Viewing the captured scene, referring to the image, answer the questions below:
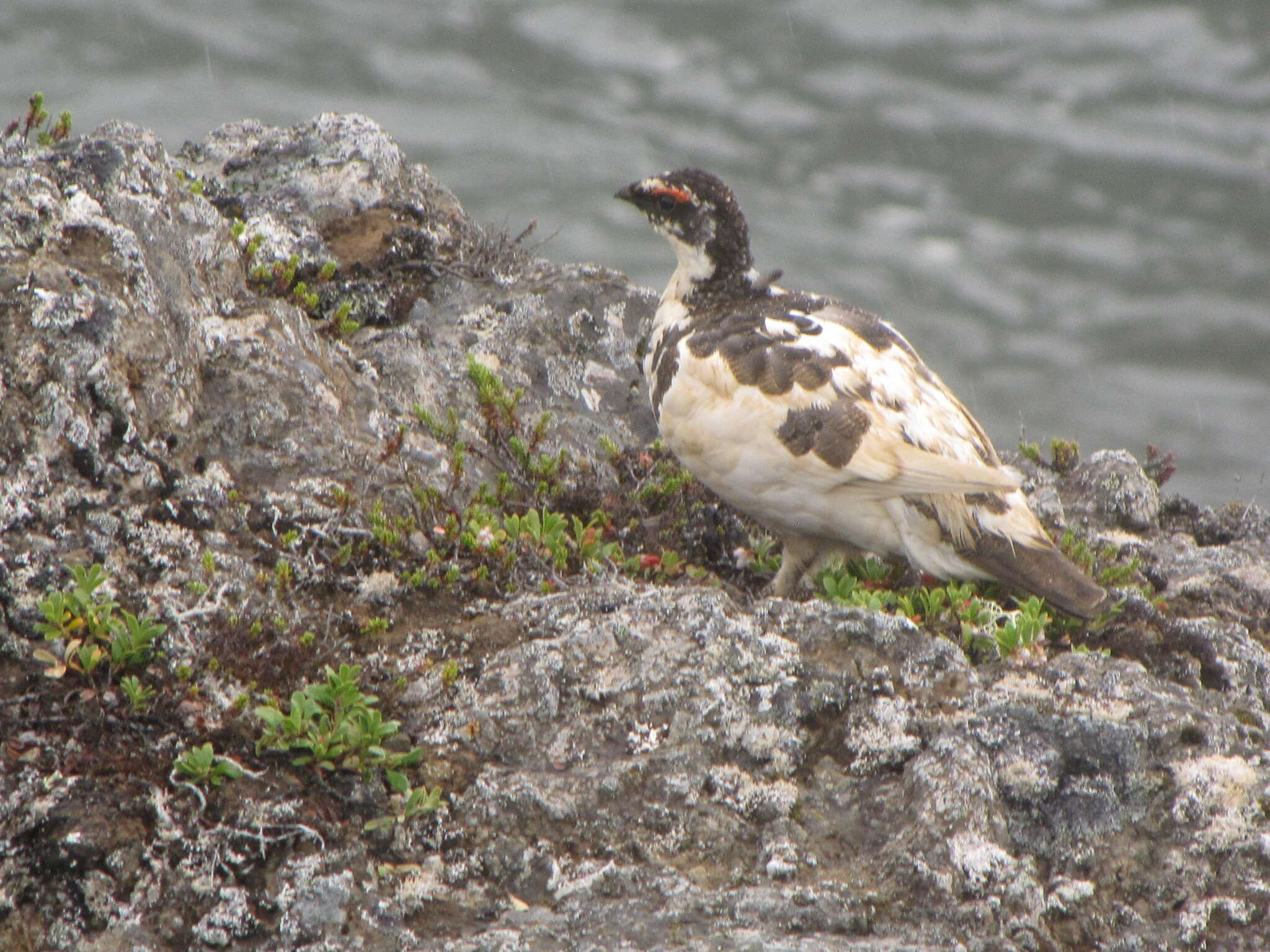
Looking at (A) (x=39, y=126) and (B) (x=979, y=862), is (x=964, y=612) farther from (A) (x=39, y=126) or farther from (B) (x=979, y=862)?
(A) (x=39, y=126)

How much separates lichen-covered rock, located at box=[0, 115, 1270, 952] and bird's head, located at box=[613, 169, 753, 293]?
4.34 ft

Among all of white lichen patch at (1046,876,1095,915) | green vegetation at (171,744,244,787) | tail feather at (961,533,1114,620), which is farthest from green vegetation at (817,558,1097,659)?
green vegetation at (171,744,244,787)

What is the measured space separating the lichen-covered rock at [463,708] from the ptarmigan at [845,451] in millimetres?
513

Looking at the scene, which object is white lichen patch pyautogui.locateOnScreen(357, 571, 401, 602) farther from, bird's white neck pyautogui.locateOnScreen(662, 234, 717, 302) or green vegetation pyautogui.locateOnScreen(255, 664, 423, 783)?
bird's white neck pyautogui.locateOnScreen(662, 234, 717, 302)

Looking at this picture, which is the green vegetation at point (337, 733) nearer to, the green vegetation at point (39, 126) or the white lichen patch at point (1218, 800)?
the white lichen patch at point (1218, 800)

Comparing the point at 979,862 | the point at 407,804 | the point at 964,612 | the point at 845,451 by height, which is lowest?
the point at 407,804

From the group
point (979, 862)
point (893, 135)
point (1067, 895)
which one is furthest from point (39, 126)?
point (893, 135)

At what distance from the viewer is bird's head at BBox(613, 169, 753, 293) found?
7273mm

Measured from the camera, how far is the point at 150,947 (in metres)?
3.86

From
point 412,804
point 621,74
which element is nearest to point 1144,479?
point 412,804

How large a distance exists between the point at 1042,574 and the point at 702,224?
276 cm

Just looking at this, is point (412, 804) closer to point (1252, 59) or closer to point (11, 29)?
point (11, 29)

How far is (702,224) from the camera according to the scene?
7297 millimetres

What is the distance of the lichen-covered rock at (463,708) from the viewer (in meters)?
4.00
